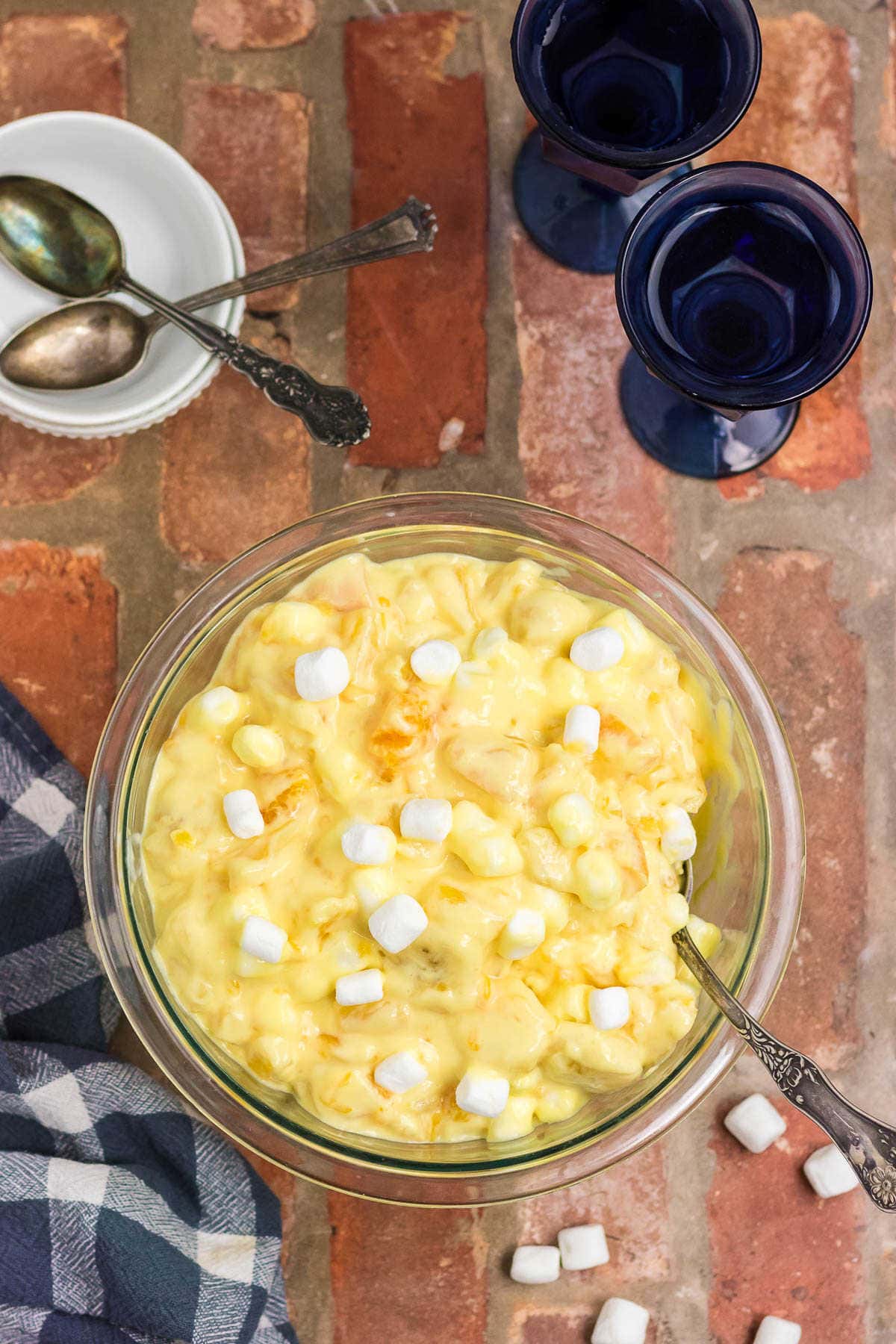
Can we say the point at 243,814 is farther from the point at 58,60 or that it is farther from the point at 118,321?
the point at 58,60

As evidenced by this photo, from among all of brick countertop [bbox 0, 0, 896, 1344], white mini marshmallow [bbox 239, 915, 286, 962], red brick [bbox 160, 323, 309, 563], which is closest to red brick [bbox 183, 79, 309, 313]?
brick countertop [bbox 0, 0, 896, 1344]

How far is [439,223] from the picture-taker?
1338 millimetres

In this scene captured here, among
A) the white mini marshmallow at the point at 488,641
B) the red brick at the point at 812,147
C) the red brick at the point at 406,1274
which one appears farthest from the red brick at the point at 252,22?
the red brick at the point at 406,1274

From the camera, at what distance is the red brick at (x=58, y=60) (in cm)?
134

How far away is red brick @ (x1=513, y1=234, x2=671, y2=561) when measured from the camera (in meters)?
1.34

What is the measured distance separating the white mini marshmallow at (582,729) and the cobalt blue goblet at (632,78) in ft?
1.68

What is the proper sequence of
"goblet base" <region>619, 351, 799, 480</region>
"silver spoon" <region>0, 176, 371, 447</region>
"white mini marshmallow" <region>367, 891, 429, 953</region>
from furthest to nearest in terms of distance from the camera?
"goblet base" <region>619, 351, 799, 480</region> → "silver spoon" <region>0, 176, 371, 447</region> → "white mini marshmallow" <region>367, 891, 429, 953</region>

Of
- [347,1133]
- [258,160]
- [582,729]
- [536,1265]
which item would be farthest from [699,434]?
[536,1265]

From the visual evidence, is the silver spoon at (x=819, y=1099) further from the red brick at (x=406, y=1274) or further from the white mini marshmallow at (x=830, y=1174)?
the red brick at (x=406, y=1274)

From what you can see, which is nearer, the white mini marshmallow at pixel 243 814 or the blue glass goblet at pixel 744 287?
the white mini marshmallow at pixel 243 814

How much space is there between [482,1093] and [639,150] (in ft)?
2.89

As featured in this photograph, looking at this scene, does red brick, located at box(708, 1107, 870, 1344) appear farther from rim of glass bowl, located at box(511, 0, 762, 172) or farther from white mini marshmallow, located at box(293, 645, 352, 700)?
rim of glass bowl, located at box(511, 0, 762, 172)

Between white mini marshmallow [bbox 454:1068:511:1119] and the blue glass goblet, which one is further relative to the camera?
the blue glass goblet

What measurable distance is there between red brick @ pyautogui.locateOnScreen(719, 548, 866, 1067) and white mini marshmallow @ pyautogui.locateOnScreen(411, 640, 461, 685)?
0.44 m
